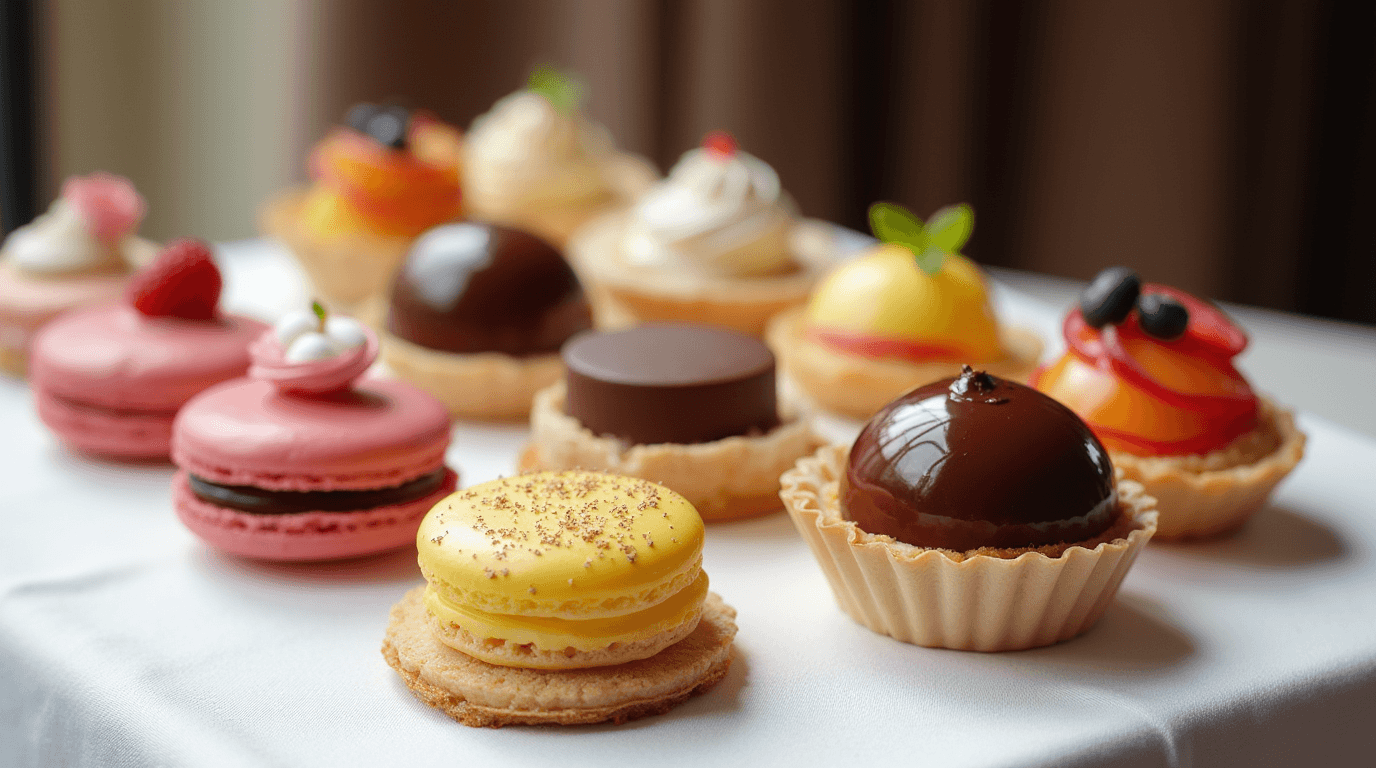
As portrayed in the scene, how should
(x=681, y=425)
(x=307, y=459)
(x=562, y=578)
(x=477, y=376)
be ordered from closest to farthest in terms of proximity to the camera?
(x=562, y=578) < (x=307, y=459) < (x=681, y=425) < (x=477, y=376)

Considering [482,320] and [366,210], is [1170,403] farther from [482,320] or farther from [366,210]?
[366,210]

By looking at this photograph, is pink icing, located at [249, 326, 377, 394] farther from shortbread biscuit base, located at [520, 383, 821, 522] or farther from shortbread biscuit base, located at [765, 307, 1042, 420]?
shortbread biscuit base, located at [765, 307, 1042, 420]

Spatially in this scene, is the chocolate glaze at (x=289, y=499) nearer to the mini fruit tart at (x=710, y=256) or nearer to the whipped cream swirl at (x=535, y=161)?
the mini fruit tart at (x=710, y=256)

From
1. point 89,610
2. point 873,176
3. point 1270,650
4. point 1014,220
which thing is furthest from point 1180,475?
point 873,176

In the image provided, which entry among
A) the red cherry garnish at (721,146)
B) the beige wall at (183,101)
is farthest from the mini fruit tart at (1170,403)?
the beige wall at (183,101)

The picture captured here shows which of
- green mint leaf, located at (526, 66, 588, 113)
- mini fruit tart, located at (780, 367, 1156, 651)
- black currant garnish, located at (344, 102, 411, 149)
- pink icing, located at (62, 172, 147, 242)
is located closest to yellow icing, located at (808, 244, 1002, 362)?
mini fruit tart, located at (780, 367, 1156, 651)

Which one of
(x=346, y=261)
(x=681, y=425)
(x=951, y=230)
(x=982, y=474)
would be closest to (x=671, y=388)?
(x=681, y=425)
